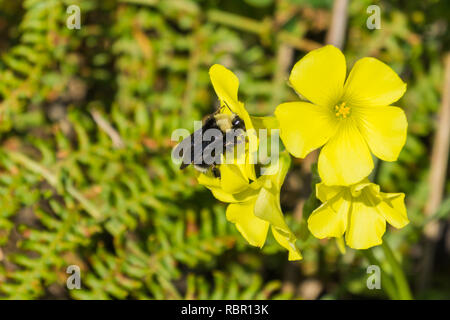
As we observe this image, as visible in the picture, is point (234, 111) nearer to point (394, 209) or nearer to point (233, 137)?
point (233, 137)

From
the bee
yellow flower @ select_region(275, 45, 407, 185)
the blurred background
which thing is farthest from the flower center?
the blurred background

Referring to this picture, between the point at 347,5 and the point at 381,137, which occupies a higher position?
the point at 347,5

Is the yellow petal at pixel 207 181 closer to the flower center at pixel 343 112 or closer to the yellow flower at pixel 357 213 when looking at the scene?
the yellow flower at pixel 357 213

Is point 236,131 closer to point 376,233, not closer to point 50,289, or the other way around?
point 376,233

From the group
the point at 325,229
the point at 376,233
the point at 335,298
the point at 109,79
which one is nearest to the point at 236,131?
the point at 325,229

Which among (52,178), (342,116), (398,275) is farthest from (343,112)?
(52,178)
